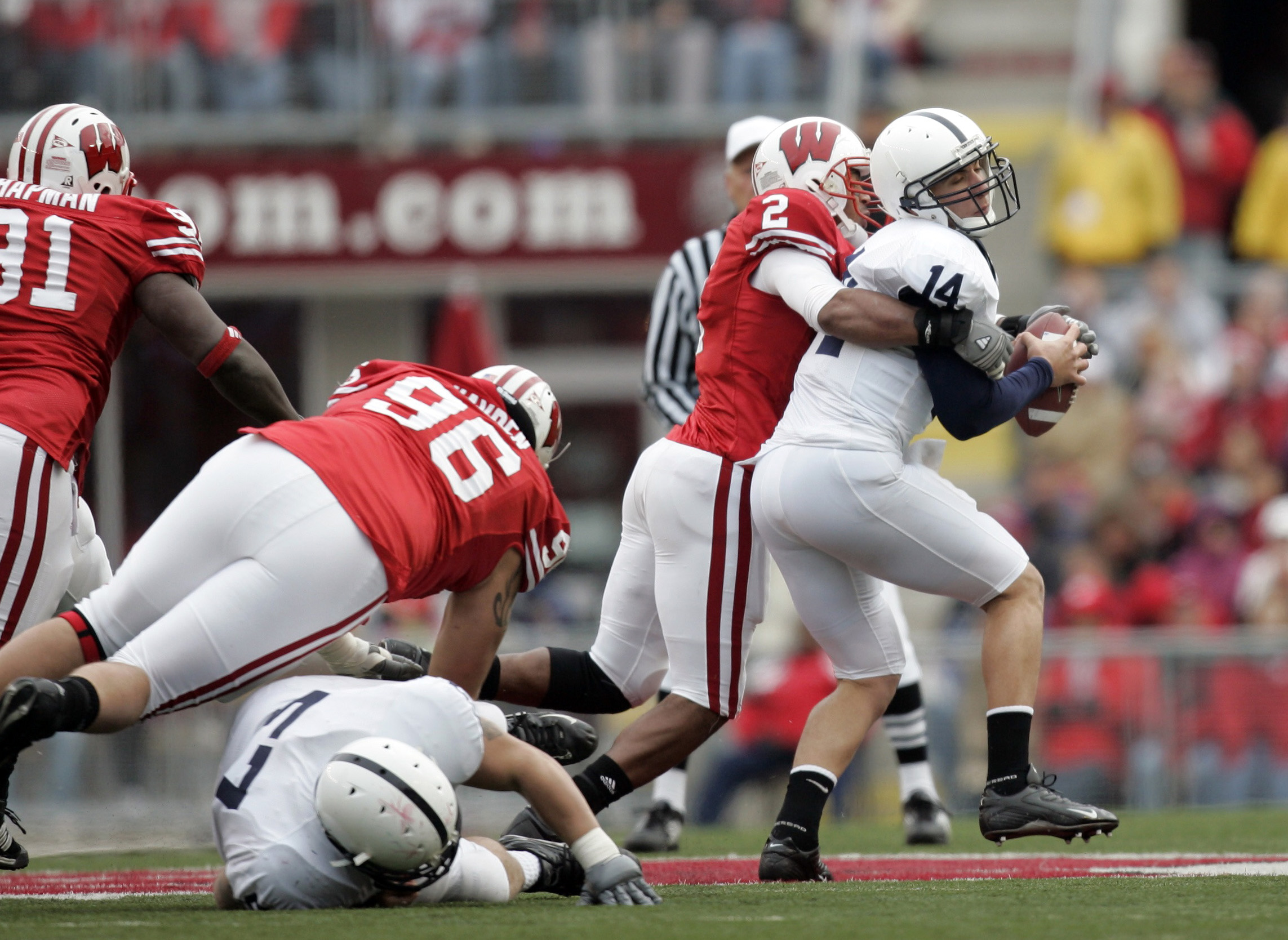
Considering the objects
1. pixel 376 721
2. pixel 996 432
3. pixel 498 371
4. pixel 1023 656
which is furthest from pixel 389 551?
pixel 996 432

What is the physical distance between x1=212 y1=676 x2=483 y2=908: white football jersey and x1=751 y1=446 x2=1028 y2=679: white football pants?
1068 millimetres

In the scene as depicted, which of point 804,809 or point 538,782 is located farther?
point 804,809

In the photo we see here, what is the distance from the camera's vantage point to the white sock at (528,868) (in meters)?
4.43

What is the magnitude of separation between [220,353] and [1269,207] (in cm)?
869

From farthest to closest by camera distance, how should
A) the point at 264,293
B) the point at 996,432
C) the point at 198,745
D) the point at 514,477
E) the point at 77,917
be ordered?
1. the point at 264,293
2. the point at 996,432
3. the point at 198,745
4. the point at 514,477
5. the point at 77,917

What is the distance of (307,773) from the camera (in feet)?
13.4

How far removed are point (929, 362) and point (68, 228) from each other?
2.07 meters

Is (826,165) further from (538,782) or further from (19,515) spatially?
(19,515)

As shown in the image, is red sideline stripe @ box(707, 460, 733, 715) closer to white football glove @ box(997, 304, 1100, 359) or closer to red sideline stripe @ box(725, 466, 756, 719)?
red sideline stripe @ box(725, 466, 756, 719)

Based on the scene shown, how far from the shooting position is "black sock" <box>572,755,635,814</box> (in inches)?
204

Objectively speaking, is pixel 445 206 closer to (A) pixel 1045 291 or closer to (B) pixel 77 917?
(A) pixel 1045 291

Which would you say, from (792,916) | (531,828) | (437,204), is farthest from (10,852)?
(437,204)

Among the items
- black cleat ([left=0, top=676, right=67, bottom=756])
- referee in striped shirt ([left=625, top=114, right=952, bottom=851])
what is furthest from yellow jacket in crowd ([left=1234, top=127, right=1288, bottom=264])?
black cleat ([left=0, top=676, right=67, bottom=756])

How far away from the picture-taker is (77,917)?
4.12m
